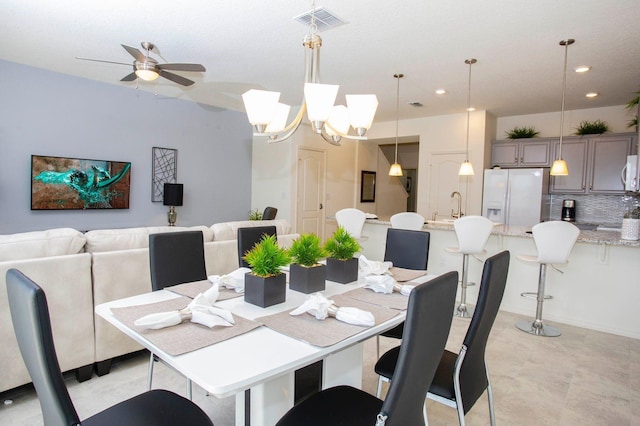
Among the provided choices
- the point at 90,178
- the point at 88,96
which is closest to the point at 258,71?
the point at 88,96

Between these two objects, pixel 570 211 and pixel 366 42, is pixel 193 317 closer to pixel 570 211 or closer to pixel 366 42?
pixel 366 42

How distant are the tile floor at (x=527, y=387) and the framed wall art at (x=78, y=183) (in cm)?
309

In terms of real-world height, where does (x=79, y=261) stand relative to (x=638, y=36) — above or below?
below

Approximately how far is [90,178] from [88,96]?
3.55ft

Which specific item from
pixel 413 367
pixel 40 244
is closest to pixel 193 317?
pixel 413 367

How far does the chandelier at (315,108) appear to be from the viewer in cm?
225

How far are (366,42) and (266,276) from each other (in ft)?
8.97

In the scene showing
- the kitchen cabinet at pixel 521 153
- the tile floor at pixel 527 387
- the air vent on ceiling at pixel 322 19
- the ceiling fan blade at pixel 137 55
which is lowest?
the tile floor at pixel 527 387

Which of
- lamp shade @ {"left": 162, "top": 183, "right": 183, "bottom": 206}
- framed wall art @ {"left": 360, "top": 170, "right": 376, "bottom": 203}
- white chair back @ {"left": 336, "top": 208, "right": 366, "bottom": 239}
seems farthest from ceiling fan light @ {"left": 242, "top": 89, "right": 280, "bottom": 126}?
framed wall art @ {"left": 360, "top": 170, "right": 376, "bottom": 203}

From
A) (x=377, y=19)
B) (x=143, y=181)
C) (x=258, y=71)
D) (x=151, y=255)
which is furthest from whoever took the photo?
(x=143, y=181)

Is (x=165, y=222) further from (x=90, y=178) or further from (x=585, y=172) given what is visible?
(x=585, y=172)

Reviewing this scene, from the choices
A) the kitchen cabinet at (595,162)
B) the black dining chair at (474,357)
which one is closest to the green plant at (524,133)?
the kitchen cabinet at (595,162)

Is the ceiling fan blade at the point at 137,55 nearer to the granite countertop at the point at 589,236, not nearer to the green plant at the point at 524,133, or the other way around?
the granite countertop at the point at 589,236

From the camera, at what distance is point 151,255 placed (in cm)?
220
